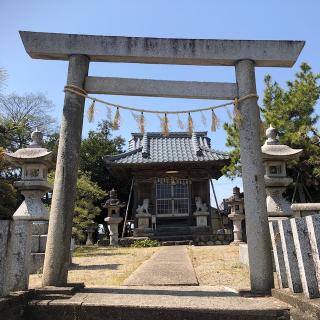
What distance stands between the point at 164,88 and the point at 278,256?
2805 millimetres

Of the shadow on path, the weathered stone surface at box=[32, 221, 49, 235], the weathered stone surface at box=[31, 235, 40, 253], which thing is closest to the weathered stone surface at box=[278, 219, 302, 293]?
the shadow on path

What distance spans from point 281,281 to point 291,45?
342cm

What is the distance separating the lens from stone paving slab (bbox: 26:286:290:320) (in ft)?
11.4

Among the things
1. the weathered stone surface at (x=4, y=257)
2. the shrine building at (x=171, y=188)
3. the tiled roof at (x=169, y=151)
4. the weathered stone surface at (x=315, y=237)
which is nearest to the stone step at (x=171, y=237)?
the shrine building at (x=171, y=188)

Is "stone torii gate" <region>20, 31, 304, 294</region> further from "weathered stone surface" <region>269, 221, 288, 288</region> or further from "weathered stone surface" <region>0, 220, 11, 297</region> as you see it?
"weathered stone surface" <region>0, 220, 11, 297</region>

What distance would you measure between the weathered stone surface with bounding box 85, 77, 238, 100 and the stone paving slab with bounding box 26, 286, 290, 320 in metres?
2.80

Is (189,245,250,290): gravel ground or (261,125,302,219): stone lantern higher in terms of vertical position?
(261,125,302,219): stone lantern

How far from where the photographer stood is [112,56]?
203 inches

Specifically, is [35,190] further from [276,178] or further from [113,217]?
[113,217]

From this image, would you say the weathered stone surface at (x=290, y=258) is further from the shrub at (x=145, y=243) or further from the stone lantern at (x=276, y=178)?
the shrub at (x=145, y=243)

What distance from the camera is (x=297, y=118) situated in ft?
54.9

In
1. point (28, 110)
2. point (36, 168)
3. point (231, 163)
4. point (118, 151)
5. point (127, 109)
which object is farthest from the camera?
point (118, 151)

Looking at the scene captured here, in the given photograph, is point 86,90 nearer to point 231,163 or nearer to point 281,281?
point 281,281

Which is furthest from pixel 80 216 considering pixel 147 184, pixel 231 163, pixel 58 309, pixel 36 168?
pixel 58 309
